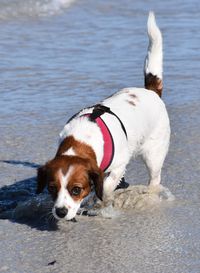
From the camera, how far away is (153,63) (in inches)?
258

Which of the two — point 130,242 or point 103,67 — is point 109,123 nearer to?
point 130,242

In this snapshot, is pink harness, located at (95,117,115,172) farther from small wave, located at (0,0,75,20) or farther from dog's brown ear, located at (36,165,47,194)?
small wave, located at (0,0,75,20)

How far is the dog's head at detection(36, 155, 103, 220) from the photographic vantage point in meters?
4.99

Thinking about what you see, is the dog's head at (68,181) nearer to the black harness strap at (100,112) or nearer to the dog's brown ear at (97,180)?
the dog's brown ear at (97,180)

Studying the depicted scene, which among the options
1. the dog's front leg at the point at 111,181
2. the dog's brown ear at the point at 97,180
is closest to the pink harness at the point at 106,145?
the dog's front leg at the point at 111,181

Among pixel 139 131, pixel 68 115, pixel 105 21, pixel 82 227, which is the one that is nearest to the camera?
pixel 82 227

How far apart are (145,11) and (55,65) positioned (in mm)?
4052

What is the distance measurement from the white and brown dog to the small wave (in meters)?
6.79

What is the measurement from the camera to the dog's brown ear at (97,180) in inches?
202

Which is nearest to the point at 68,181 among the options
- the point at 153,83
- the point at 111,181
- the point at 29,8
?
the point at 111,181

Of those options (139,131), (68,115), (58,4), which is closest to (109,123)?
A: (139,131)

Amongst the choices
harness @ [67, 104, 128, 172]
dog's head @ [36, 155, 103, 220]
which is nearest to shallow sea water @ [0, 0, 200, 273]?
dog's head @ [36, 155, 103, 220]

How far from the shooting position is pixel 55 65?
32.6ft

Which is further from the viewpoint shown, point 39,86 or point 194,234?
point 39,86
